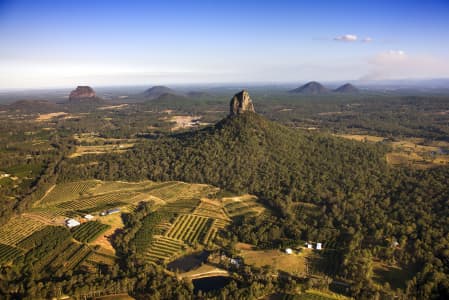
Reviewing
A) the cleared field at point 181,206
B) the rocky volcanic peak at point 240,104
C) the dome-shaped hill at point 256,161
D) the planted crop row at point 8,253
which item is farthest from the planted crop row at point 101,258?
the rocky volcanic peak at point 240,104

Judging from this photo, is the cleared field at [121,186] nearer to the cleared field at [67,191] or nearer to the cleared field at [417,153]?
the cleared field at [67,191]

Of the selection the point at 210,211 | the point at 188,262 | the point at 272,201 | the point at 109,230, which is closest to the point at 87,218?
the point at 109,230

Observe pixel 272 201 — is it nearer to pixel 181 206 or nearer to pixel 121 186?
pixel 181 206

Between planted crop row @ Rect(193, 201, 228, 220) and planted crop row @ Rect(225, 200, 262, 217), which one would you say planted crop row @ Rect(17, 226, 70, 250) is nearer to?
planted crop row @ Rect(193, 201, 228, 220)

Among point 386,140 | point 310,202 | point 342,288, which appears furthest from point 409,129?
point 342,288

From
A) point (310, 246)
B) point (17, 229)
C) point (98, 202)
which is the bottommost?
point (310, 246)

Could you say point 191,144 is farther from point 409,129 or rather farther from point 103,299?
point 409,129

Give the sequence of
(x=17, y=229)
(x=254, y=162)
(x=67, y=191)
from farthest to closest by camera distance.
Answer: (x=254, y=162), (x=67, y=191), (x=17, y=229)
